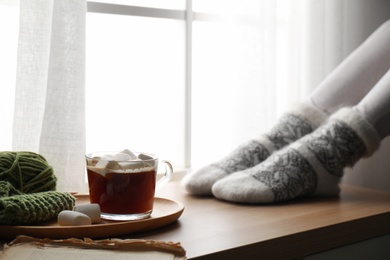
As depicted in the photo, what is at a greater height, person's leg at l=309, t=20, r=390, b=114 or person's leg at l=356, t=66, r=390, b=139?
person's leg at l=309, t=20, r=390, b=114

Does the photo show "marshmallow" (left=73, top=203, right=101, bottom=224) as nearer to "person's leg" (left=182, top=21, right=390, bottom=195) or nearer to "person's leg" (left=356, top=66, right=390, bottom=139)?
"person's leg" (left=182, top=21, right=390, bottom=195)

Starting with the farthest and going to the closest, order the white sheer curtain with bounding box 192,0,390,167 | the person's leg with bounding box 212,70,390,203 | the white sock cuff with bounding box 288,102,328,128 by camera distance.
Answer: the white sheer curtain with bounding box 192,0,390,167 < the white sock cuff with bounding box 288,102,328,128 < the person's leg with bounding box 212,70,390,203

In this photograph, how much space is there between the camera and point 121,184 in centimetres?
84

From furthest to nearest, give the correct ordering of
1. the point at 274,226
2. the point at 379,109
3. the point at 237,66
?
1. the point at 237,66
2. the point at 379,109
3. the point at 274,226

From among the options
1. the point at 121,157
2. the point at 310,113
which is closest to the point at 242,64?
the point at 310,113

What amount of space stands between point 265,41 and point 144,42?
30cm

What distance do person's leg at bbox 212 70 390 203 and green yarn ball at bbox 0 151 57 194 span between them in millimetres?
335

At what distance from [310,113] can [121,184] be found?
22.3 inches

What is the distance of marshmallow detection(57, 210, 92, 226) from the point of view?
802 millimetres

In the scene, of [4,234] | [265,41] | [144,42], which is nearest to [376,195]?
[265,41]

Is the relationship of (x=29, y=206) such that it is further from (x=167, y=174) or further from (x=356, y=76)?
(x=356, y=76)

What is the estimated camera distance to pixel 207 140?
1.45 m

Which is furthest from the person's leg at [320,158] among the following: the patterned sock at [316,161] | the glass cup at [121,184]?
the glass cup at [121,184]

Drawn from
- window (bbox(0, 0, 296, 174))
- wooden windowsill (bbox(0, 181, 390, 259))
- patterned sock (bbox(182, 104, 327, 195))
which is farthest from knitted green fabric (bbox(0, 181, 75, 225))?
window (bbox(0, 0, 296, 174))
